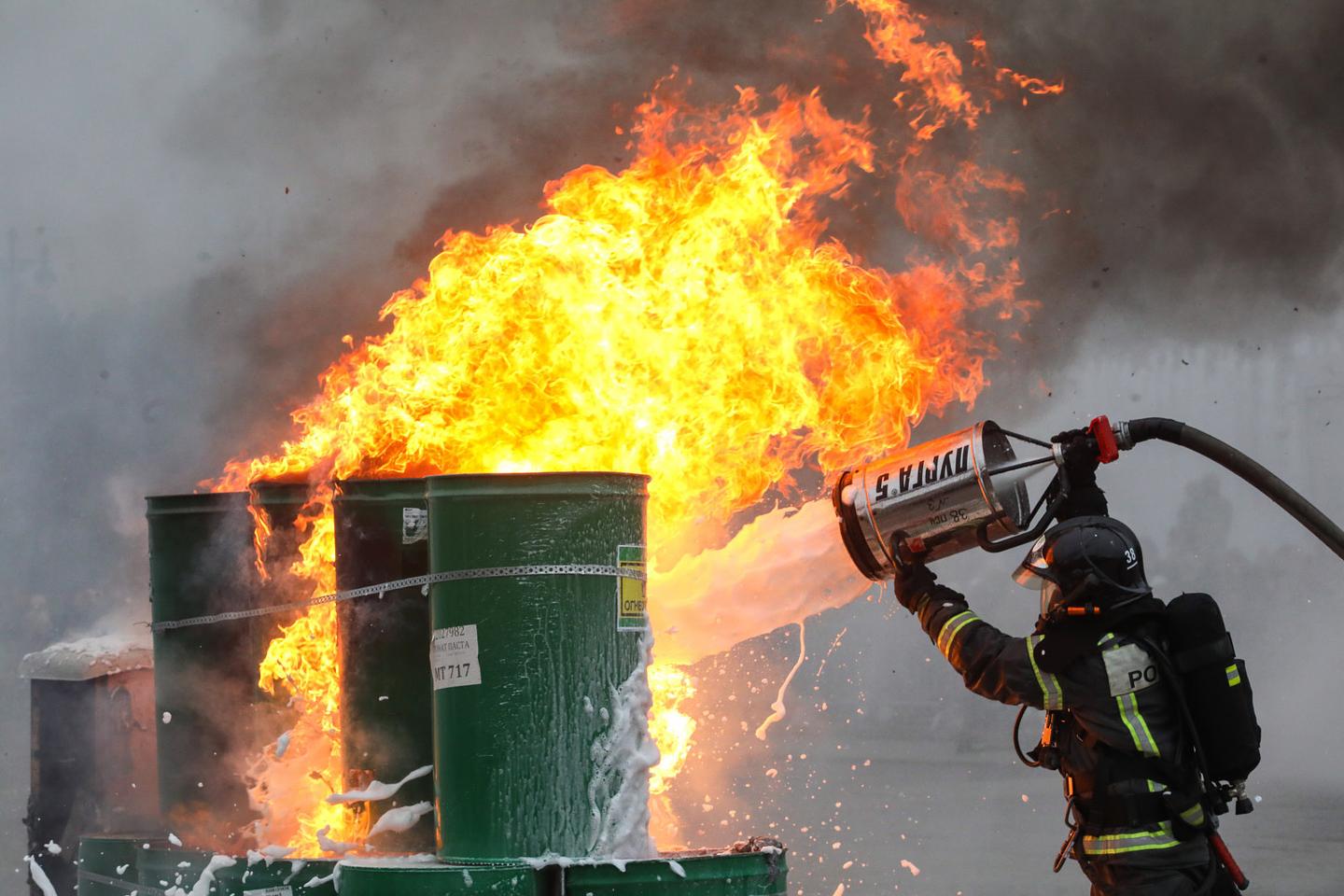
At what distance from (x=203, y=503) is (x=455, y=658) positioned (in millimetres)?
1433

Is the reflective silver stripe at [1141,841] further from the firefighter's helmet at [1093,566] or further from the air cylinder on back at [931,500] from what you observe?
the air cylinder on back at [931,500]

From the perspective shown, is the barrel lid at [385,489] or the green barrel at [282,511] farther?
the green barrel at [282,511]

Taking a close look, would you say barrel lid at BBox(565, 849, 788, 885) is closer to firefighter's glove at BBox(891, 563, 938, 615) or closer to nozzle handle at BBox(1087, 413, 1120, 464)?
firefighter's glove at BBox(891, 563, 938, 615)

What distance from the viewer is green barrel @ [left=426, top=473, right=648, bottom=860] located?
4176 millimetres

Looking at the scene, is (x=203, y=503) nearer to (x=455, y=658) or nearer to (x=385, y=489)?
(x=385, y=489)

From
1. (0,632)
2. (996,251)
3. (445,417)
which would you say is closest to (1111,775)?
(445,417)

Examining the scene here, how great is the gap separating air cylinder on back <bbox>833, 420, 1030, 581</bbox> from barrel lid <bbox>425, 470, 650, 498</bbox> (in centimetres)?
95

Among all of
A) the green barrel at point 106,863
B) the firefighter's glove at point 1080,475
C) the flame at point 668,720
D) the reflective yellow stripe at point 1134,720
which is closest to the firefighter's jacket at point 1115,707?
the reflective yellow stripe at point 1134,720

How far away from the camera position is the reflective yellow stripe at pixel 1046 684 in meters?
4.40

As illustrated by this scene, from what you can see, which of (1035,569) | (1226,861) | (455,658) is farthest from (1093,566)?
(455,658)

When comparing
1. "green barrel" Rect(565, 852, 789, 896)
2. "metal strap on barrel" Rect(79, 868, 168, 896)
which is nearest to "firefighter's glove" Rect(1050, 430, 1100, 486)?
"green barrel" Rect(565, 852, 789, 896)

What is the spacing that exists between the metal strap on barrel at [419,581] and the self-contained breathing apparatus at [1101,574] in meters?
0.86

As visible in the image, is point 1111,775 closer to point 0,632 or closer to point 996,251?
point 996,251

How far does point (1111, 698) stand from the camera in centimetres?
440
